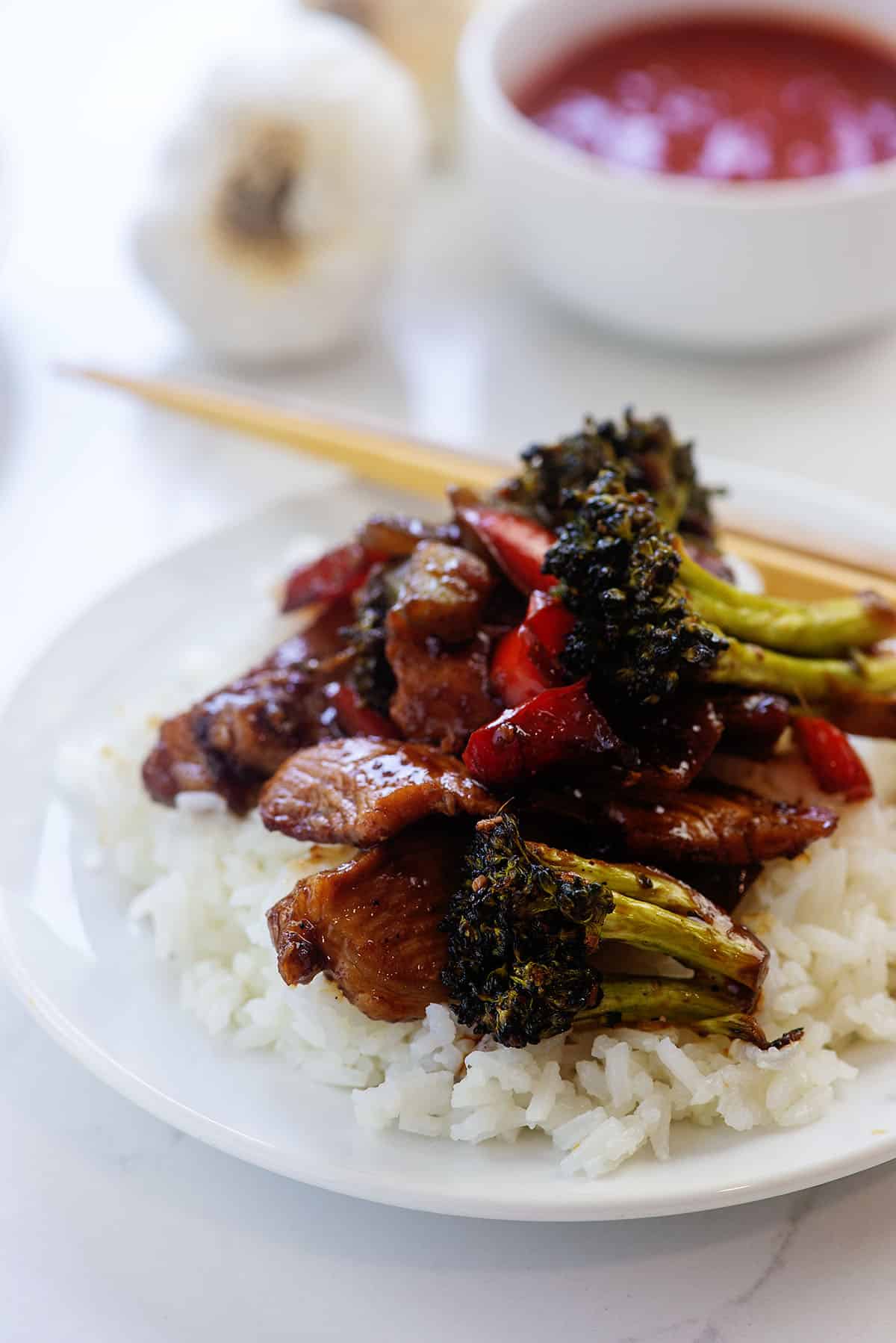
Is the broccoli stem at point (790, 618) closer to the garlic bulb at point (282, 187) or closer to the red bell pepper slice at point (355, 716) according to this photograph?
the red bell pepper slice at point (355, 716)

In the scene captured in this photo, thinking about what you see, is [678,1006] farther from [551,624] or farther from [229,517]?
[229,517]

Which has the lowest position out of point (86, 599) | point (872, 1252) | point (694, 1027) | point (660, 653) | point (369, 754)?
point (86, 599)

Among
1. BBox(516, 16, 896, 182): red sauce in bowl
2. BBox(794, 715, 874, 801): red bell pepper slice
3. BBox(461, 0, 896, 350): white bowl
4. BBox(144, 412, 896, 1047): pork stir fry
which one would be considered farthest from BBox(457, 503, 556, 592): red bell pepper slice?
BBox(516, 16, 896, 182): red sauce in bowl

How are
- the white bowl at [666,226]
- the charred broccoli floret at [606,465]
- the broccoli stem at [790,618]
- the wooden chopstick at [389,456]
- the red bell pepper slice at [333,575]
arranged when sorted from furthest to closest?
the white bowl at [666,226], the wooden chopstick at [389,456], the red bell pepper slice at [333,575], the charred broccoli floret at [606,465], the broccoli stem at [790,618]

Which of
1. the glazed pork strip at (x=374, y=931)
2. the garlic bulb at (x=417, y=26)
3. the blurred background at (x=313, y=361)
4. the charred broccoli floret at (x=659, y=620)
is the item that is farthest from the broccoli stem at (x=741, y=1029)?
the garlic bulb at (x=417, y=26)

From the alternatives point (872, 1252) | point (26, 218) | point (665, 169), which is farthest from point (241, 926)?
point (26, 218)

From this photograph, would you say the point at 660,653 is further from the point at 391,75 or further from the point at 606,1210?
the point at 391,75
